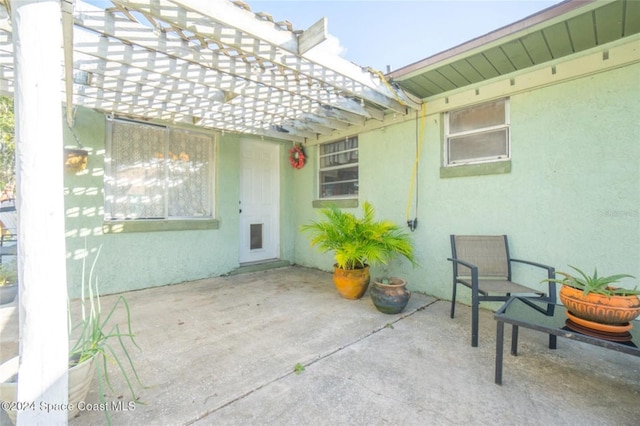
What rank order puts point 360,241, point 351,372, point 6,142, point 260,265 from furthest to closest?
point 260,265
point 6,142
point 360,241
point 351,372

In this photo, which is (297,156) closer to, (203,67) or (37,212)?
(203,67)

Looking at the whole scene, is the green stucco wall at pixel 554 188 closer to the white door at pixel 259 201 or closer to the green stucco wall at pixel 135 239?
the white door at pixel 259 201

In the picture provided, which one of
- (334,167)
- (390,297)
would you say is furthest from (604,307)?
(334,167)

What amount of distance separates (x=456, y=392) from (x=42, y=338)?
2142 millimetres

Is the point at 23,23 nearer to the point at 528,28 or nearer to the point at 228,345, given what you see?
the point at 228,345

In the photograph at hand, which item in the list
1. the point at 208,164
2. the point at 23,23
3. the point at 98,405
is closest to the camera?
the point at 23,23

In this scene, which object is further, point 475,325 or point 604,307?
point 475,325

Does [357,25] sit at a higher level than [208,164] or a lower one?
higher

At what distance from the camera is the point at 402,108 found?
12.0 ft

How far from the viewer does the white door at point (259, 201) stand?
502 centimetres

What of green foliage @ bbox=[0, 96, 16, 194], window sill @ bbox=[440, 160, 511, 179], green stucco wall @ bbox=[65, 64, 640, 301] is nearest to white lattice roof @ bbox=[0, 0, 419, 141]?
green stucco wall @ bbox=[65, 64, 640, 301]

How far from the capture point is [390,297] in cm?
297

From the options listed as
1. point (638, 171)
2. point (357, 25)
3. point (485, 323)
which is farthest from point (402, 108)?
point (485, 323)

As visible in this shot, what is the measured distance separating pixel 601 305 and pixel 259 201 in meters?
4.55
